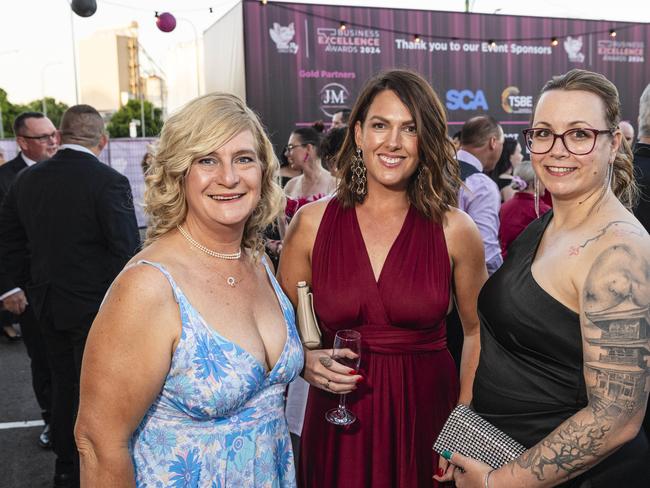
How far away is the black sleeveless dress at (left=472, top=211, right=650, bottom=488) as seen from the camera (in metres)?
1.80

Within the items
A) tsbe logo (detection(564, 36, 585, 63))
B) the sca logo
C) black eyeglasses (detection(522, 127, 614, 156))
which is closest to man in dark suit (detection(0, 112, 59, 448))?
black eyeglasses (detection(522, 127, 614, 156))

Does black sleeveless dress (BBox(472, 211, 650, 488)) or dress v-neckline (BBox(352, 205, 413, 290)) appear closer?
black sleeveless dress (BBox(472, 211, 650, 488))

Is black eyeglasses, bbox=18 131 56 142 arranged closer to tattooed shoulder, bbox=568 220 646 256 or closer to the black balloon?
the black balloon

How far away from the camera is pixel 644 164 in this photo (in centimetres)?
320

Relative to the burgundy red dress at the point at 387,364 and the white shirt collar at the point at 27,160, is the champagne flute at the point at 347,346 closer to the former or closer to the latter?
the burgundy red dress at the point at 387,364

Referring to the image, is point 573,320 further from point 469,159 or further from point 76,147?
point 469,159

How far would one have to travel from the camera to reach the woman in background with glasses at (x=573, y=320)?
163 cm

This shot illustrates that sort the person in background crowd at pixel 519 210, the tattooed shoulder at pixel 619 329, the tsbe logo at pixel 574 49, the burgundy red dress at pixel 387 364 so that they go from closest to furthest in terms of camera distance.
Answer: the tattooed shoulder at pixel 619 329 → the burgundy red dress at pixel 387 364 → the person in background crowd at pixel 519 210 → the tsbe logo at pixel 574 49

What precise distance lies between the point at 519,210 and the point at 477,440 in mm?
4004

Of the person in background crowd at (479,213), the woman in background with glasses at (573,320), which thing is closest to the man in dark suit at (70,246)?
the person in background crowd at (479,213)

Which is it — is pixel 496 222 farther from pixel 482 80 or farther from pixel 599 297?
pixel 482 80

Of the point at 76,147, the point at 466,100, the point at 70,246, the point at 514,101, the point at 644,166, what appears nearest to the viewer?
the point at 644,166

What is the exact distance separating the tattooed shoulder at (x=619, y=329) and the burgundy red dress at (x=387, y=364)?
3.12ft

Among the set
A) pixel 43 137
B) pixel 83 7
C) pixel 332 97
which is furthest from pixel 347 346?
pixel 332 97
